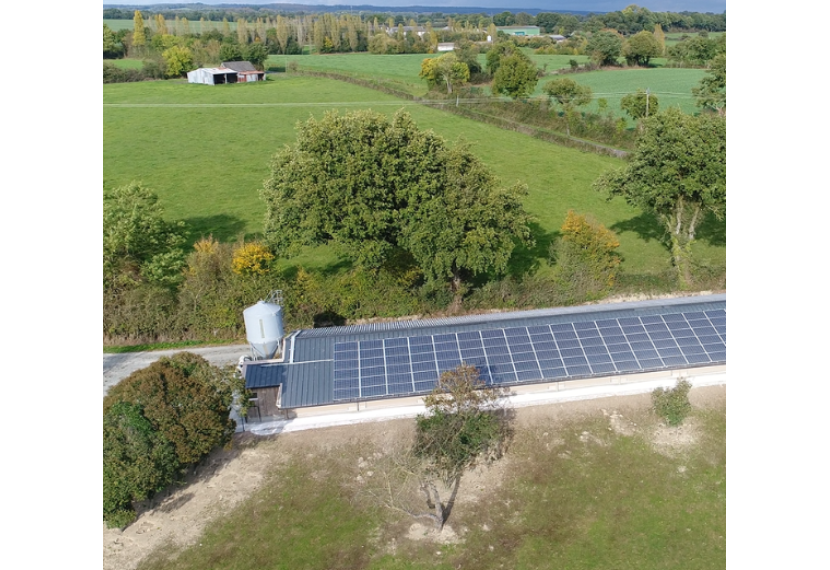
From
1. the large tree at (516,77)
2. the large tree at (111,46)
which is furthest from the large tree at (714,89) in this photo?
the large tree at (111,46)

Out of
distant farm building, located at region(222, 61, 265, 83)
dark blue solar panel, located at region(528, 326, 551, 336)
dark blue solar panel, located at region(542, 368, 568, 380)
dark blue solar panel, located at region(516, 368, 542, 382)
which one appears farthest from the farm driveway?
distant farm building, located at region(222, 61, 265, 83)

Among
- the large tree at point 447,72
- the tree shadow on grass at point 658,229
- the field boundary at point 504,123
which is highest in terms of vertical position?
the large tree at point 447,72

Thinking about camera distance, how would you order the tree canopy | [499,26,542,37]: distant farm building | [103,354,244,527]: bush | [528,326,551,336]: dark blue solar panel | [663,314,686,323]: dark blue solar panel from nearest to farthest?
[103,354,244,527]: bush → [528,326,551,336]: dark blue solar panel → [663,314,686,323]: dark blue solar panel → the tree canopy → [499,26,542,37]: distant farm building

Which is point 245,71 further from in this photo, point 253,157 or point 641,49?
point 641,49

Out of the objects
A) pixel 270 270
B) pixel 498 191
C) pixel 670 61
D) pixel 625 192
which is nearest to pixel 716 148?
pixel 625 192

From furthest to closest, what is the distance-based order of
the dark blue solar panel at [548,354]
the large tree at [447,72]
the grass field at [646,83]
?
the large tree at [447,72] → the grass field at [646,83] → the dark blue solar panel at [548,354]

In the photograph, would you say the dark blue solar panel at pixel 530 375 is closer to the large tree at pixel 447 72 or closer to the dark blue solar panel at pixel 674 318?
the dark blue solar panel at pixel 674 318

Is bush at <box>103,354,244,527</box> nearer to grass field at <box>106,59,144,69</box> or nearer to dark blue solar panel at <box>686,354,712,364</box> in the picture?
dark blue solar panel at <box>686,354,712,364</box>
